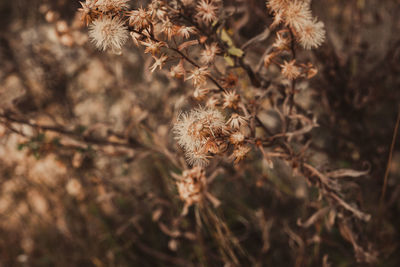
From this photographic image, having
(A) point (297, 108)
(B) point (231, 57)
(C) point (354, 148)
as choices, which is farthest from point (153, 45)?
(C) point (354, 148)

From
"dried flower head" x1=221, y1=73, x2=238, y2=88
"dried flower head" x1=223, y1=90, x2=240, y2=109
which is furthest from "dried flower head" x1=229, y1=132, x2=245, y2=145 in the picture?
"dried flower head" x1=221, y1=73, x2=238, y2=88

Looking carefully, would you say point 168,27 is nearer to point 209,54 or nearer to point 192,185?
point 209,54

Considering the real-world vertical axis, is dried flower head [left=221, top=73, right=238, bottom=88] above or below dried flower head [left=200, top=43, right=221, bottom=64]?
below

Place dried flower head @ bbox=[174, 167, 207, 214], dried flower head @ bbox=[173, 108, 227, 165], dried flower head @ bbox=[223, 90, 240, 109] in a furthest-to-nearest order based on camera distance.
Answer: dried flower head @ bbox=[174, 167, 207, 214], dried flower head @ bbox=[223, 90, 240, 109], dried flower head @ bbox=[173, 108, 227, 165]

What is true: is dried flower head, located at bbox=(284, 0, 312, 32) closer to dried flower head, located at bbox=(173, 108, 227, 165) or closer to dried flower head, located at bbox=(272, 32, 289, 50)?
dried flower head, located at bbox=(272, 32, 289, 50)

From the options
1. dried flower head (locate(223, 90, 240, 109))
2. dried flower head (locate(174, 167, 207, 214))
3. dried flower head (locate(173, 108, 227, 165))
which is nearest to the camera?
dried flower head (locate(173, 108, 227, 165))

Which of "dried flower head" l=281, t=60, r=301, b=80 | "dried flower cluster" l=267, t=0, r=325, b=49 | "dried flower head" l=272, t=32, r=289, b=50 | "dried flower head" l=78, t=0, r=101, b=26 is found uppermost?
"dried flower head" l=78, t=0, r=101, b=26

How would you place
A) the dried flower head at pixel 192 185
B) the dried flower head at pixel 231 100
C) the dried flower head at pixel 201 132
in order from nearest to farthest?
the dried flower head at pixel 201 132
the dried flower head at pixel 231 100
the dried flower head at pixel 192 185

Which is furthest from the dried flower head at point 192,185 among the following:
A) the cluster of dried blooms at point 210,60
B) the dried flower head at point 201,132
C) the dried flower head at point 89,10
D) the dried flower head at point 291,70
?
the dried flower head at point 89,10

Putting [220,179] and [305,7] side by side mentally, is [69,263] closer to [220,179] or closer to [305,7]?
[220,179]

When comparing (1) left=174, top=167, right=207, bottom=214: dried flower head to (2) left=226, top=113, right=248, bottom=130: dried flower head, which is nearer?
(2) left=226, top=113, right=248, bottom=130: dried flower head

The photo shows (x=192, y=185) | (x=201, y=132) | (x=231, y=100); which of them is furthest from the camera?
(x=192, y=185)

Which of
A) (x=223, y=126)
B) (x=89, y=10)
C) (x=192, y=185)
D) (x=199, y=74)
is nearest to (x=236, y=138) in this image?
(x=223, y=126)

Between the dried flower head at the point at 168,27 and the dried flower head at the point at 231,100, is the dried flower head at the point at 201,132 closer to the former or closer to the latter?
the dried flower head at the point at 231,100
